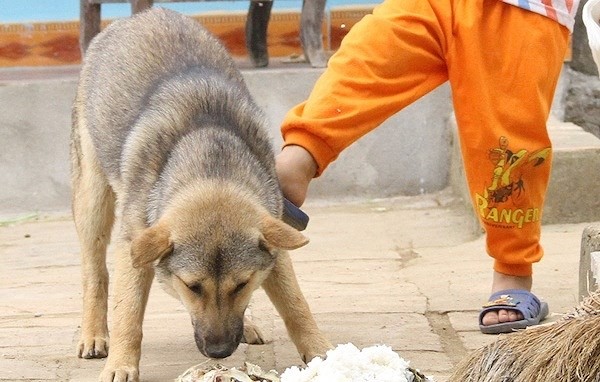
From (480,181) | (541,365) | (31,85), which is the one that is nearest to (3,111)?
(31,85)

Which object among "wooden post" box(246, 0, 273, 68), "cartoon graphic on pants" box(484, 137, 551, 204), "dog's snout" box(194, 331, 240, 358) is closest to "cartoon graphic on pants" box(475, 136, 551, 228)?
"cartoon graphic on pants" box(484, 137, 551, 204)

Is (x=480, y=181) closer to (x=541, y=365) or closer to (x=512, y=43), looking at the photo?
(x=512, y=43)

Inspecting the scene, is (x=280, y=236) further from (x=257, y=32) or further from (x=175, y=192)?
(x=257, y=32)

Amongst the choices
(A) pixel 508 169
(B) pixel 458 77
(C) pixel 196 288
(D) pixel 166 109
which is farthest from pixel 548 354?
(D) pixel 166 109

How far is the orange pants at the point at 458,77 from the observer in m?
3.84

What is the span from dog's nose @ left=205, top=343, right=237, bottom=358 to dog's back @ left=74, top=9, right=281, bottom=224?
0.57 metres

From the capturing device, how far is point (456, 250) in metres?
5.36

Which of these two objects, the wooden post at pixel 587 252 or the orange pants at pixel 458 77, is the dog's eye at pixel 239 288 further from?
the wooden post at pixel 587 252

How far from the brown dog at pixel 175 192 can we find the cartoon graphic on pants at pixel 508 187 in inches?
31.1

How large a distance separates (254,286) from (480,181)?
Result: 3.44 ft

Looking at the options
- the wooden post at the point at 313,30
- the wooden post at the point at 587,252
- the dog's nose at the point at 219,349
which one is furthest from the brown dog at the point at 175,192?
the wooden post at the point at 313,30

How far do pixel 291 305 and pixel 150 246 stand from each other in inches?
27.0

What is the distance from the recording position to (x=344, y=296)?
4609 millimetres

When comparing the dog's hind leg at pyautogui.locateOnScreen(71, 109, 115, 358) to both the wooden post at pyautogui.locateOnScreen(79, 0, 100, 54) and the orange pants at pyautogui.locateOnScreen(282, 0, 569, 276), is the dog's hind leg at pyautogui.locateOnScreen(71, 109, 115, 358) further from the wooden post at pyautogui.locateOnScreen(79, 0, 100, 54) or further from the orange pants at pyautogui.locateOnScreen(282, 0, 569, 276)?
the wooden post at pyautogui.locateOnScreen(79, 0, 100, 54)
